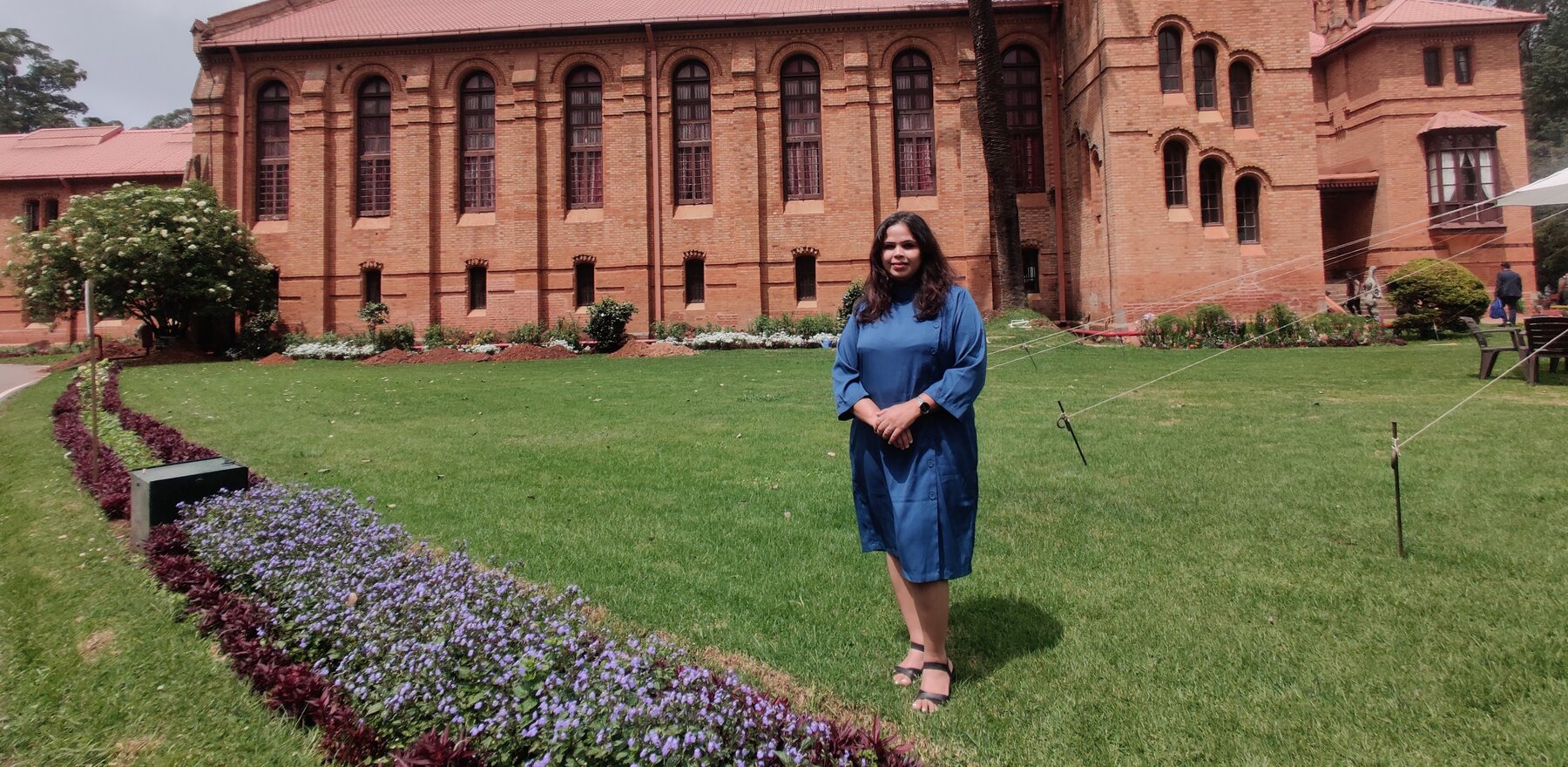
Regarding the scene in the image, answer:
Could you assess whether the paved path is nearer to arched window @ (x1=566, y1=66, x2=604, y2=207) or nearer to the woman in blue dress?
arched window @ (x1=566, y1=66, x2=604, y2=207)

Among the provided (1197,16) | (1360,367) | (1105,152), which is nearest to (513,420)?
(1360,367)

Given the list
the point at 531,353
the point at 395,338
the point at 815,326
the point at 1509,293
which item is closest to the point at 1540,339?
the point at 1509,293

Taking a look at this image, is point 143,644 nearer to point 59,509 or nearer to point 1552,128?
point 59,509

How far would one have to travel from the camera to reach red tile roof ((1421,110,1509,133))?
23.4 m

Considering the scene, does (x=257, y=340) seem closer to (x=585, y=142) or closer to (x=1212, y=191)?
(x=585, y=142)

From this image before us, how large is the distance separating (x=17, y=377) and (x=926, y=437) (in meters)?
27.0

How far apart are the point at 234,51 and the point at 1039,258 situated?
27675 mm

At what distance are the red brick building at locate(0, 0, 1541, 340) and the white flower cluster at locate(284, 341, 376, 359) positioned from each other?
235cm

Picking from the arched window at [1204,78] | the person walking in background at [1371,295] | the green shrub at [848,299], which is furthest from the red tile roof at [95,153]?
the person walking in background at [1371,295]

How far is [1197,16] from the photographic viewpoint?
66.4 ft

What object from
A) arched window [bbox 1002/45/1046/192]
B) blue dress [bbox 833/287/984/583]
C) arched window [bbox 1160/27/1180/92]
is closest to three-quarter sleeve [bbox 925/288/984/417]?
blue dress [bbox 833/287/984/583]

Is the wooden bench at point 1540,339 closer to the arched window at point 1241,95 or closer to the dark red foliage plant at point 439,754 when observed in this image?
the arched window at point 1241,95

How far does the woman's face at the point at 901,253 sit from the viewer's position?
118 inches

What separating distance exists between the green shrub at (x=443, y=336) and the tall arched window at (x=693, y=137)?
27.8 feet
